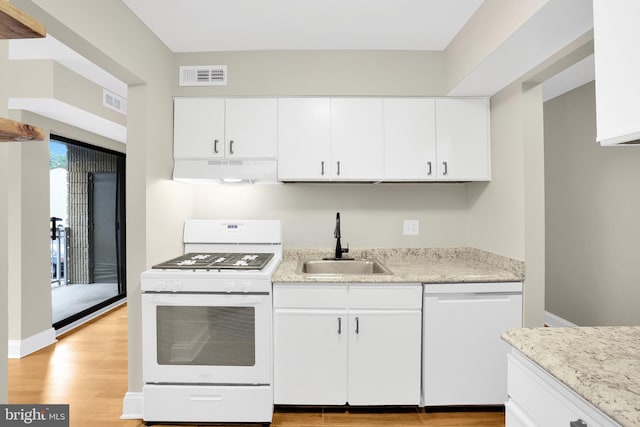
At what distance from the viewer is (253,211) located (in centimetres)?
275

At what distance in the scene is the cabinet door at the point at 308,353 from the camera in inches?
79.5

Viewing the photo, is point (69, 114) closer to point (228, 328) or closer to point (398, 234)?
point (228, 328)

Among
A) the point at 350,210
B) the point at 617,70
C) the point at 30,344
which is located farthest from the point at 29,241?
the point at 617,70

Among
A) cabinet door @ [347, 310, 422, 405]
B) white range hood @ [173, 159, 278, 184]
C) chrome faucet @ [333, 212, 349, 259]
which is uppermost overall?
white range hood @ [173, 159, 278, 184]

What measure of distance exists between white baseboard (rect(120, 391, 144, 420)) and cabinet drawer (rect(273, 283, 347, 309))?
1.07 metres

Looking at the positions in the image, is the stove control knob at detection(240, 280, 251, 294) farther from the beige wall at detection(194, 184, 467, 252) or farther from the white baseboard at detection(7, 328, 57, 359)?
the white baseboard at detection(7, 328, 57, 359)

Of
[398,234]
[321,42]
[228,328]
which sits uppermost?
[321,42]

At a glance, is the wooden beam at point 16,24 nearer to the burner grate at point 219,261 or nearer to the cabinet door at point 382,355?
the burner grate at point 219,261

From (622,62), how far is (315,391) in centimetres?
209

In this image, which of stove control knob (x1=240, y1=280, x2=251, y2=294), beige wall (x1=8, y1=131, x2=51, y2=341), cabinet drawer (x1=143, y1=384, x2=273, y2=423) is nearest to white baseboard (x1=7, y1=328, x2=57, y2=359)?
beige wall (x1=8, y1=131, x2=51, y2=341)

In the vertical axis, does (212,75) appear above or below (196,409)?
above

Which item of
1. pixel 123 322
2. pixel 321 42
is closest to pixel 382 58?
pixel 321 42

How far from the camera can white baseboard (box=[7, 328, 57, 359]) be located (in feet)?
9.38

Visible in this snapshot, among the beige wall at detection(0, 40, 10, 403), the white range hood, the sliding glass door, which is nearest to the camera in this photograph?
the beige wall at detection(0, 40, 10, 403)
